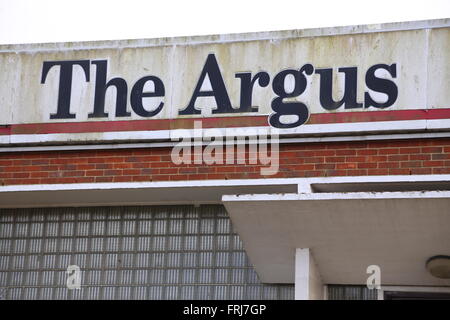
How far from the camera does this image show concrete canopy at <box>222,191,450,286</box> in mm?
11328

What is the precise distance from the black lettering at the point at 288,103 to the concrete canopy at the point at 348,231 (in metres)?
1.24

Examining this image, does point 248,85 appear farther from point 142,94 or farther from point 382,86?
point 382,86

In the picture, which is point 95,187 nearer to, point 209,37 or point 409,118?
point 209,37

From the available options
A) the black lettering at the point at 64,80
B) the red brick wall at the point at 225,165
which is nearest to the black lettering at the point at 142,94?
the red brick wall at the point at 225,165

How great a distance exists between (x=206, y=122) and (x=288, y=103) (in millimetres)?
993

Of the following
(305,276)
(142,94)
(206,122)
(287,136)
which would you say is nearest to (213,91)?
(206,122)

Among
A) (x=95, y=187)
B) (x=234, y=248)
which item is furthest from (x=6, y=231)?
(x=234, y=248)

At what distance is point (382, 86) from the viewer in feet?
40.0

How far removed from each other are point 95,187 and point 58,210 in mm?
1283

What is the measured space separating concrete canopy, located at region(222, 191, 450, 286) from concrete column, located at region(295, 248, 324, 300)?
0.12 meters

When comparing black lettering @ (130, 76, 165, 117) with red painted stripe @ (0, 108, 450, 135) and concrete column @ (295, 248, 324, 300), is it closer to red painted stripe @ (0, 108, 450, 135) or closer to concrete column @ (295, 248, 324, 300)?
red painted stripe @ (0, 108, 450, 135)

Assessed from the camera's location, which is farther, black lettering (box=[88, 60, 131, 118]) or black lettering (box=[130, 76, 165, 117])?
black lettering (box=[88, 60, 131, 118])

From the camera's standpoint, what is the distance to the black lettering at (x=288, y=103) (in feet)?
40.5

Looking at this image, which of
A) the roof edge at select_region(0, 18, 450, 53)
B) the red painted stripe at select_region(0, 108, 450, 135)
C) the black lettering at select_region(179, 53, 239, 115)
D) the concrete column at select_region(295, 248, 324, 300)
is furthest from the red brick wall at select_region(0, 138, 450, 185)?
the roof edge at select_region(0, 18, 450, 53)
